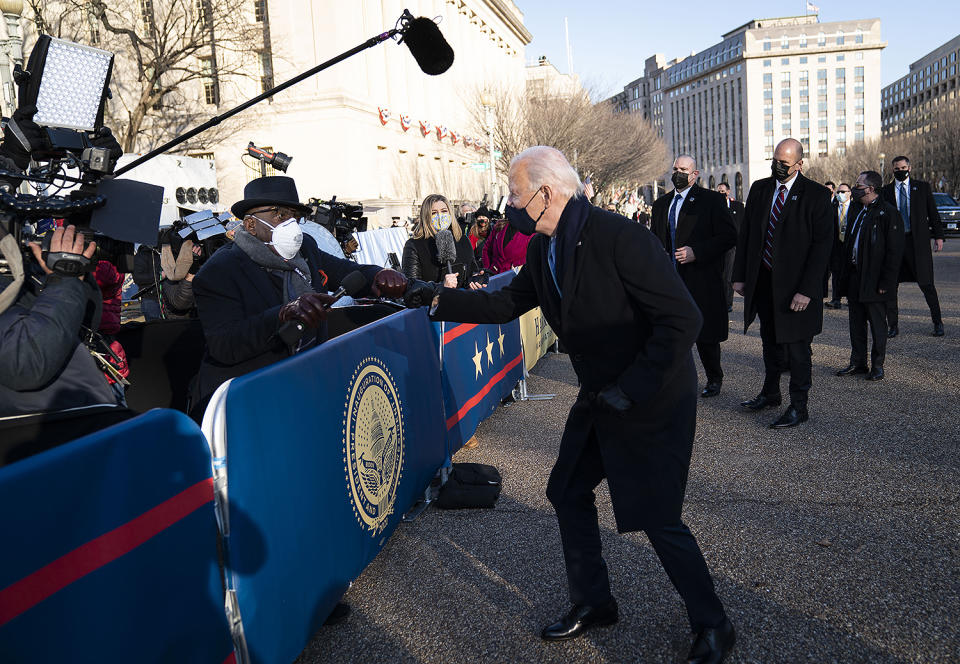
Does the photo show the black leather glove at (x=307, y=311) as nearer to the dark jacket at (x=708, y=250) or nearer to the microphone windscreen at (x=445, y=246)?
the dark jacket at (x=708, y=250)

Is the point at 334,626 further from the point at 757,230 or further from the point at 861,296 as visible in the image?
the point at 861,296

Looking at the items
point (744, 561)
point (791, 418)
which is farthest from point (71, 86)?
point (791, 418)

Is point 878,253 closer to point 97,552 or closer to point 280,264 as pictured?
point 280,264

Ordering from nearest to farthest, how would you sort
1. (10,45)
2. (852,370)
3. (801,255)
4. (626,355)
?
1. (626,355)
2. (801,255)
3. (852,370)
4. (10,45)

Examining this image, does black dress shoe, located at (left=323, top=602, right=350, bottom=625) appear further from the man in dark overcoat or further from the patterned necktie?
the patterned necktie

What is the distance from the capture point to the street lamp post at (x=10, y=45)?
29.6 ft

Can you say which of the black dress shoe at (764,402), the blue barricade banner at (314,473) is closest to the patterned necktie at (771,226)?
the black dress shoe at (764,402)

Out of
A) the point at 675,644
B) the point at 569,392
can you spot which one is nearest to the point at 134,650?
the point at 675,644

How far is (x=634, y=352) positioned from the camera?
2.77 m

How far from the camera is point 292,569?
2.87m

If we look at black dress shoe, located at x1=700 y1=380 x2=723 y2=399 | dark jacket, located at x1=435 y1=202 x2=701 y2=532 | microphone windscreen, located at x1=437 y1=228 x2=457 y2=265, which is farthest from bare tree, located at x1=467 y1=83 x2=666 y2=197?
dark jacket, located at x1=435 y1=202 x2=701 y2=532

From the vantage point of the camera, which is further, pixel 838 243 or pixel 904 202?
pixel 904 202

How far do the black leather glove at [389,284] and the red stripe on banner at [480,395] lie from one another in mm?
1887

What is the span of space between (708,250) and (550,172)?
160 inches
